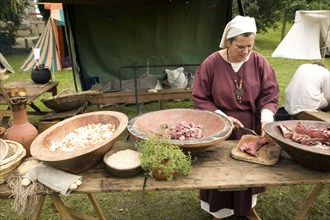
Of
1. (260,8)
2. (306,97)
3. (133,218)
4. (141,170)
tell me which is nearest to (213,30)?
(306,97)

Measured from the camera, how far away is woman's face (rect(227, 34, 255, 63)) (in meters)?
1.93

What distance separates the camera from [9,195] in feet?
5.00

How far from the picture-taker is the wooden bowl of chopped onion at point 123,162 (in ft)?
5.10

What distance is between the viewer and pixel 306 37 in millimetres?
10484

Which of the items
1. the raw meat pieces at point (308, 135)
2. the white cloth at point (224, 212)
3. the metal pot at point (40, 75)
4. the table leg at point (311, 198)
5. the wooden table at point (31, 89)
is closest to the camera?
the raw meat pieces at point (308, 135)

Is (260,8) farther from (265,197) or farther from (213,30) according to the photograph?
(265,197)

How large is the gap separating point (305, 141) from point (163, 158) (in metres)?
0.77

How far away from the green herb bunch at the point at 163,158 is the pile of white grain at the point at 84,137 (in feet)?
1.10

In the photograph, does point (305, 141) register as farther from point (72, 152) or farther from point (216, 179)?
point (72, 152)

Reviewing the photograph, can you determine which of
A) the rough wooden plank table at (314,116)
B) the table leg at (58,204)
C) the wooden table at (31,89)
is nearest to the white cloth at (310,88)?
the rough wooden plank table at (314,116)

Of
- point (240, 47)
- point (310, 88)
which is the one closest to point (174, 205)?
point (240, 47)

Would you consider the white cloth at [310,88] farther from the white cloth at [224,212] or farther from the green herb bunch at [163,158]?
the green herb bunch at [163,158]

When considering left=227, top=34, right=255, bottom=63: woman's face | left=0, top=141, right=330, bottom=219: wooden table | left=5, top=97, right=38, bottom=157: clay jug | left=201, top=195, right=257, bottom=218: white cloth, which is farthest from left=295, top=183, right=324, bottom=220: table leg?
left=5, top=97, right=38, bottom=157: clay jug

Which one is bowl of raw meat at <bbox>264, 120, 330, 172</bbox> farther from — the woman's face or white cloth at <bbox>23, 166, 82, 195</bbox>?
white cloth at <bbox>23, 166, 82, 195</bbox>
